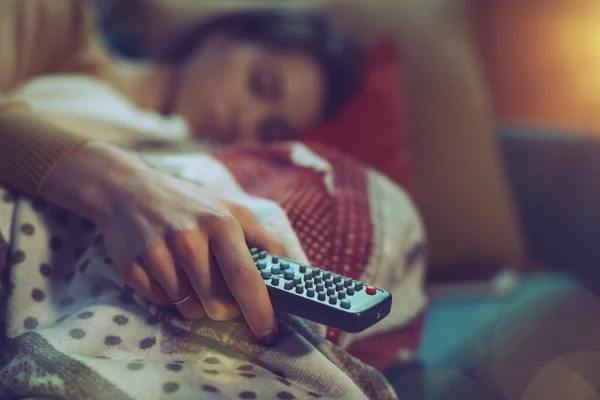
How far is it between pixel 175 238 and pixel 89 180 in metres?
0.13

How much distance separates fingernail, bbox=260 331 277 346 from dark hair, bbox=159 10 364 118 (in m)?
0.62

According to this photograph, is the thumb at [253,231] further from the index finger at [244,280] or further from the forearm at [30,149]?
the forearm at [30,149]

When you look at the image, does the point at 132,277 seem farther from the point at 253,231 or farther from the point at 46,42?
the point at 46,42

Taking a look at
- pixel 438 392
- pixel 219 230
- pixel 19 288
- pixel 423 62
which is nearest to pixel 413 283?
pixel 438 392

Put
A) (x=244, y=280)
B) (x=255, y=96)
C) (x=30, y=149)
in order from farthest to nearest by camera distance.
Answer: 1. (x=255, y=96)
2. (x=30, y=149)
3. (x=244, y=280)

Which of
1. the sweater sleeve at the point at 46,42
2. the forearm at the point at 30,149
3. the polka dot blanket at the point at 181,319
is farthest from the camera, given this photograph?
the sweater sleeve at the point at 46,42

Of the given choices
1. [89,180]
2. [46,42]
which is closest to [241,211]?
[89,180]

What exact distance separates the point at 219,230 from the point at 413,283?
0.31 meters

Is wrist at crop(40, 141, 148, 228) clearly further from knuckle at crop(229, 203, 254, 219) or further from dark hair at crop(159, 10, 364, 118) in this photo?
dark hair at crop(159, 10, 364, 118)

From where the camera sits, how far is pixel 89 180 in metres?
0.53

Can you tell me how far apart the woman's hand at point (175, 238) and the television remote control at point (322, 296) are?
0.02m

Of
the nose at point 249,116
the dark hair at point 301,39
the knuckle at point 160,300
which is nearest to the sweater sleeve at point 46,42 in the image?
the dark hair at point 301,39

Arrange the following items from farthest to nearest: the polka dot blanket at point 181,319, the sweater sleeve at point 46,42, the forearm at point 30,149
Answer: the sweater sleeve at point 46,42 → the forearm at point 30,149 → the polka dot blanket at point 181,319

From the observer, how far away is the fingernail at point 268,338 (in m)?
0.46
